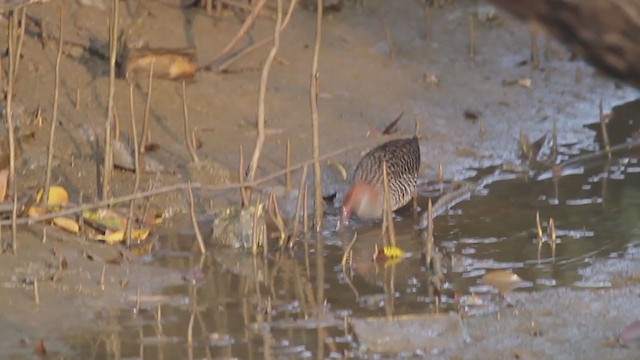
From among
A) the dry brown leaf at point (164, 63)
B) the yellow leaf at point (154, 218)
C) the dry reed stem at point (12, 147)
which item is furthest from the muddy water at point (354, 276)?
the dry brown leaf at point (164, 63)

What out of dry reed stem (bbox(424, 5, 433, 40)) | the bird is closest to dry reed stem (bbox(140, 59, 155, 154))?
the bird

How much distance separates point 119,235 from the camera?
20.1 feet

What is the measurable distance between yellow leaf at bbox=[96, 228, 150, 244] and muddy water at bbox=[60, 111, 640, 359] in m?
0.09

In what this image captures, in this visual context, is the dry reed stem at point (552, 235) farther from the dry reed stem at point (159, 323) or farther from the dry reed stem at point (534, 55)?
the dry reed stem at point (534, 55)

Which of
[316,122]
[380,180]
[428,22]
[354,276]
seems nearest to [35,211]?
[316,122]

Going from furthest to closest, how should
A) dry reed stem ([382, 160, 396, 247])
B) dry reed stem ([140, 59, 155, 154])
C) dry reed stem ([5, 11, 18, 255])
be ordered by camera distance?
dry reed stem ([140, 59, 155, 154])
dry reed stem ([382, 160, 396, 247])
dry reed stem ([5, 11, 18, 255])

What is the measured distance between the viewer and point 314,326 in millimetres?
4922

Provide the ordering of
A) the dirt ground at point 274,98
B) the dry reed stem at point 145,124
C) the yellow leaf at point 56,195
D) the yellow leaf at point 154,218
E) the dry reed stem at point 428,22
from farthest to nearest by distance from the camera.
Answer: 1. the dry reed stem at point 428,22
2. the dry reed stem at point 145,124
3. the dirt ground at point 274,98
4. the yellow leaf at point 154,218
5. the yellow leaf at point 56,195

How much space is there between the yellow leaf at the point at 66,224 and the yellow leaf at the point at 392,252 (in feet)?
4.77

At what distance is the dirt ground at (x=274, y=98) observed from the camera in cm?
674

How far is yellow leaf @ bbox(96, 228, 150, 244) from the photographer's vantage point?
609 centimetres

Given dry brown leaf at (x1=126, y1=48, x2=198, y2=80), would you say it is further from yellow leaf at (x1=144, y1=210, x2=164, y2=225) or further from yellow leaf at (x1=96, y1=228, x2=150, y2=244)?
yellow leaf at (x1=96, y1=228, x2=150, y2=244)

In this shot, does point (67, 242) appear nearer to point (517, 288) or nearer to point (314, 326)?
point (314, 326)

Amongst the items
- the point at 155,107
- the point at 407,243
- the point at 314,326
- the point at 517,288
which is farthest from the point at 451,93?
the point at 314,326
